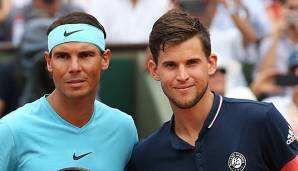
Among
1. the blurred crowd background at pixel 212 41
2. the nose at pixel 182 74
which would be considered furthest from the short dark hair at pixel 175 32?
the blurred crowd background at pixel 212 41

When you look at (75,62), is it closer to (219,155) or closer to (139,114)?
(219,155)

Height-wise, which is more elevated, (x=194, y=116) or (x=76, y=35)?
(x=76, y=35)

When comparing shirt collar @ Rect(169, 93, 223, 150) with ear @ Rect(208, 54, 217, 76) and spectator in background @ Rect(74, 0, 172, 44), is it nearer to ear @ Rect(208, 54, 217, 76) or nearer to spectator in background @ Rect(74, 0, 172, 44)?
ear @ Rect(208, 54, 217, 76)

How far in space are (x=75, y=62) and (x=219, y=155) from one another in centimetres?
91

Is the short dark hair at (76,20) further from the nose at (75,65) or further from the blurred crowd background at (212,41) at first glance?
the blurred crowd background at (212,41)

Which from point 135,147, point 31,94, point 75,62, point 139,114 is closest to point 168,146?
point 135,147

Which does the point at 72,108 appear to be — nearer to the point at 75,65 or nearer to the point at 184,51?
the point at 75,65

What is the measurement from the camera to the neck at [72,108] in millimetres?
4543

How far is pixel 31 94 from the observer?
733cm

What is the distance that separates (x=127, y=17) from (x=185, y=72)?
5267mm

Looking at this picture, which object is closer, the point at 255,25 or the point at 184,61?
the point at 184,61

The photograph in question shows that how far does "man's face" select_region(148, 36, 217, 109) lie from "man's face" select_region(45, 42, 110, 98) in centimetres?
38

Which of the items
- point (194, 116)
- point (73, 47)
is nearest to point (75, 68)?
point (73, 47)

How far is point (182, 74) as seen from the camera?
14.2ft
